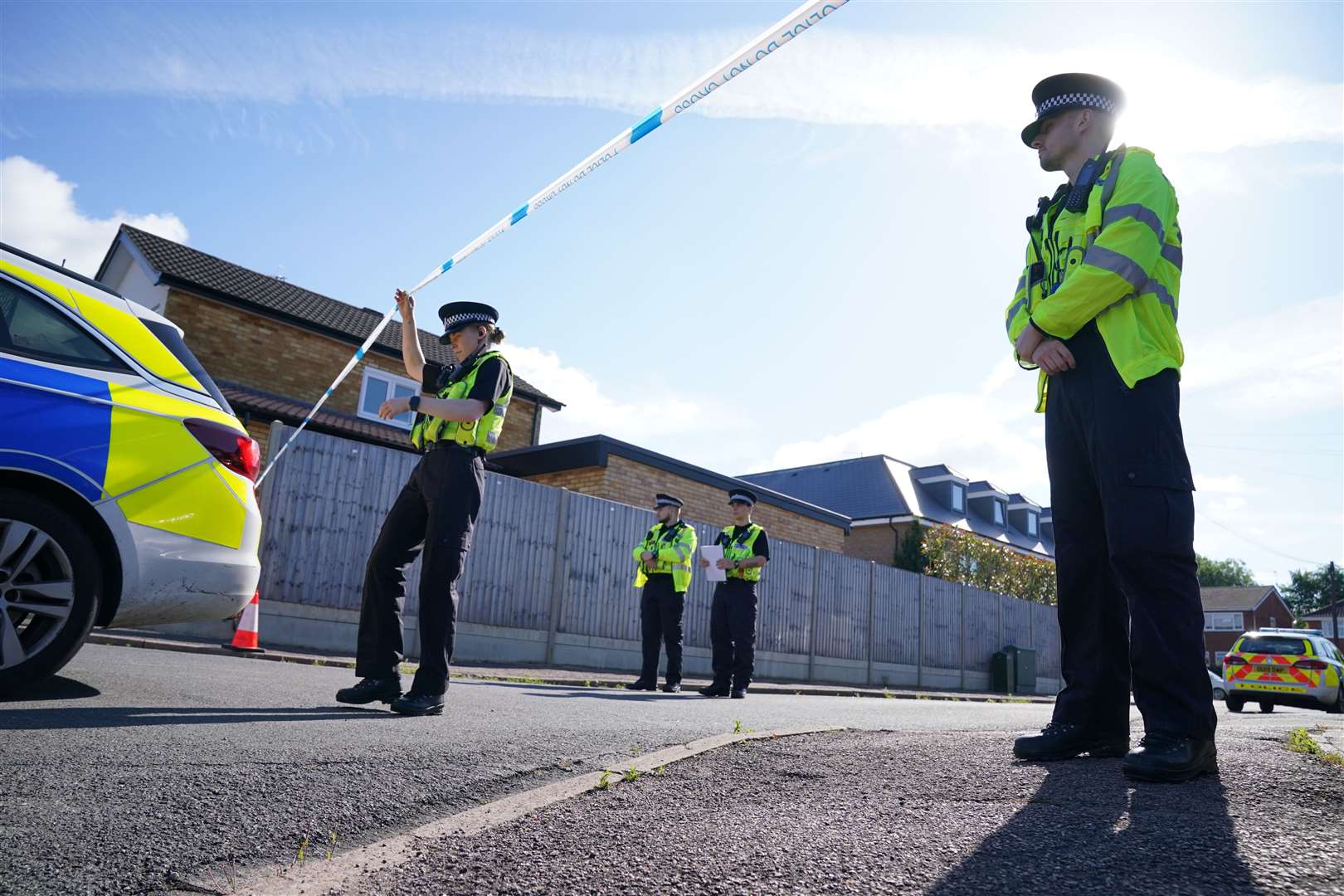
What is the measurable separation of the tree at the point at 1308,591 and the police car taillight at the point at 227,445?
11184cm

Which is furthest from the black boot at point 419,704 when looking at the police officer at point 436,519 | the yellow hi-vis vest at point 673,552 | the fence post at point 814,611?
the fence post at point 814,611

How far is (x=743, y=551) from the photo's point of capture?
9.91m

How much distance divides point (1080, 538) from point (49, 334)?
4384 millimetres

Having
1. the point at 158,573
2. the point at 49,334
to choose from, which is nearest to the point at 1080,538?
the point at 158,573

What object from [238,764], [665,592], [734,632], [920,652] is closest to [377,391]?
[920,652]

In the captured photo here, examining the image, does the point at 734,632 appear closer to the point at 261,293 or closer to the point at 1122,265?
the point at 1122,265

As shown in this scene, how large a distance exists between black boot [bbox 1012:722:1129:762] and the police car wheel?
3802mm

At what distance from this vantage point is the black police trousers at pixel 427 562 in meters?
4.70

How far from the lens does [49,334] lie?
4188mm

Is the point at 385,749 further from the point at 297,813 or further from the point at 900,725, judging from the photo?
the point at 900,725

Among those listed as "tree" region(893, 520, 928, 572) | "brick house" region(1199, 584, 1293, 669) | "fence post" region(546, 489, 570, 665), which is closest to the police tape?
"fence post" region(546, 489, 570, 665)

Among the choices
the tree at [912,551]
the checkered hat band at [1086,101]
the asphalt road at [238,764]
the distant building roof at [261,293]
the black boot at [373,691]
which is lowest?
the asphalt road at [238,764]

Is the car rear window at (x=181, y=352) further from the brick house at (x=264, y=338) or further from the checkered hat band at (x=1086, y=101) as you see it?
the brick house at (x=264, y=338)

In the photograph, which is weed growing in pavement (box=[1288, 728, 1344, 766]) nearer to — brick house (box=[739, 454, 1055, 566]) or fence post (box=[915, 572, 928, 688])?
fence post (box=[915, 572, 928, 688])
